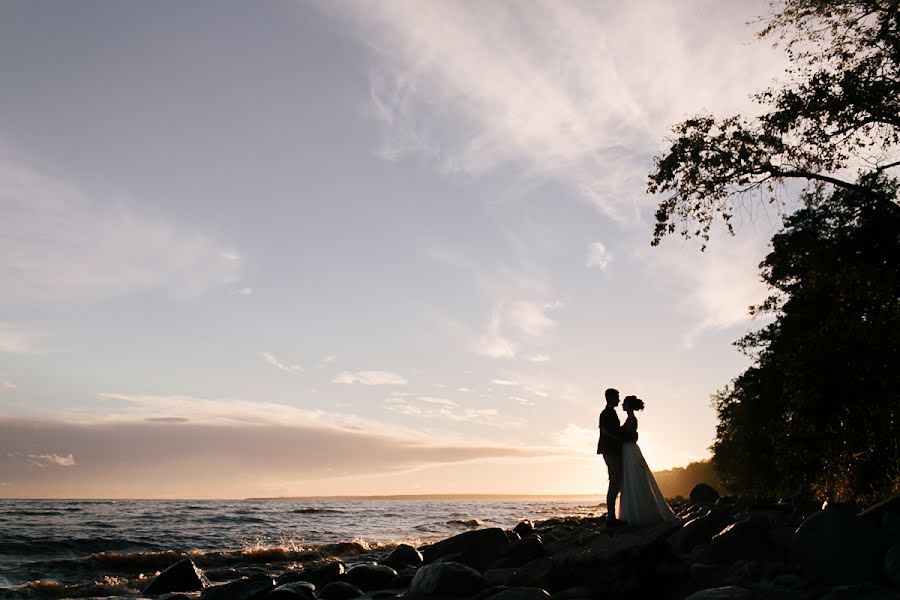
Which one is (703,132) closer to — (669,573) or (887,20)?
(887,20)

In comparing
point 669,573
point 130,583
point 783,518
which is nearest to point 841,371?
point 783,518

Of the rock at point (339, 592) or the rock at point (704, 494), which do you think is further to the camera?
the rock at point (704, 494)

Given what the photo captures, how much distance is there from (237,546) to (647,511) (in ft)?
61.3

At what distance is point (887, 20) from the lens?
40.7 feet

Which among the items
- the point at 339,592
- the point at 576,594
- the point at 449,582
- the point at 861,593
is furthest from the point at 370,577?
the point at 861,593

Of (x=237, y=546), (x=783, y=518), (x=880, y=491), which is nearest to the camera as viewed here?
(x=783, y=518)

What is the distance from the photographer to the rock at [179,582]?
12.6 metres

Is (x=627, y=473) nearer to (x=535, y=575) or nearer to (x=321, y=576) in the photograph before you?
(x=535, y=575)

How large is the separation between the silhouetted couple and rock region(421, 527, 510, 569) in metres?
2.36

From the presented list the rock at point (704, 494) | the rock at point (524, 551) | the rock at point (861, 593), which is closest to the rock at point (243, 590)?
the rock at point (524, 551)

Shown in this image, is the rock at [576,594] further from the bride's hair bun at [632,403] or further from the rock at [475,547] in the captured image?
the rock at [475,547]

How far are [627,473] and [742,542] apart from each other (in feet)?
12.3

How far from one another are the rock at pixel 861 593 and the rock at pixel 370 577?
24.5ft

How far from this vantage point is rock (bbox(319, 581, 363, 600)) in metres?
9.57
